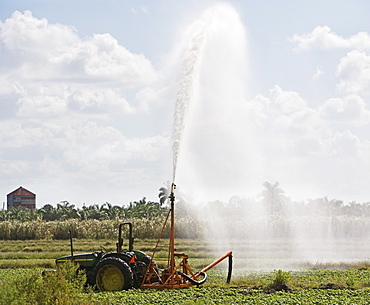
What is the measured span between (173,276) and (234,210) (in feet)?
113

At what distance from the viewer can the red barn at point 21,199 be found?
87250mm

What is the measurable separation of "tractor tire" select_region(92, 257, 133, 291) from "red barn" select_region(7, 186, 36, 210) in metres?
71.8

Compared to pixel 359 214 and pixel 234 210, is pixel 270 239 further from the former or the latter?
pixel 359 214

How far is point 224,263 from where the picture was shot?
2909 centimetres

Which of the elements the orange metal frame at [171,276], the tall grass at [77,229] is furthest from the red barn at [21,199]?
the orange metal frame at [171,276]

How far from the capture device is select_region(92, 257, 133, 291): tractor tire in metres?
17.7

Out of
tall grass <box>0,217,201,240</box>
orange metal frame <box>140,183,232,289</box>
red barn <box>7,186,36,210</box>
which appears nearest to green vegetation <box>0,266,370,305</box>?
orange metal frame <box>140,183,232,289</box>

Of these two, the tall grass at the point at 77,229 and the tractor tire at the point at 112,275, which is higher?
the tall grass at the point at 77,229

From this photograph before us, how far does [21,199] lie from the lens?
87562 millimetres

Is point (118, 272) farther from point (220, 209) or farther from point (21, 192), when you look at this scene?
point (21, 192)

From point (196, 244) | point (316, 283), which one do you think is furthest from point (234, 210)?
point (316, 283)

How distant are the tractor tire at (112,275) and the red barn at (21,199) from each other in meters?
71.8

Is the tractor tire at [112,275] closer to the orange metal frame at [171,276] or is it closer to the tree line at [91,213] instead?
the orange metal frame at [171,276]

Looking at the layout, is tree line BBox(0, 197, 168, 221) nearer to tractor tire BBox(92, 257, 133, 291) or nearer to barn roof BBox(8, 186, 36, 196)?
barn roof BBox(8, 186, 36, 196)
